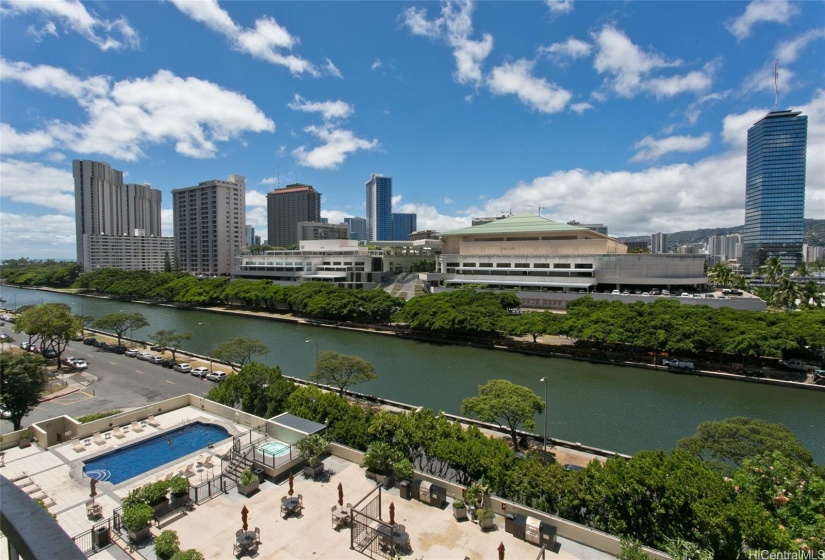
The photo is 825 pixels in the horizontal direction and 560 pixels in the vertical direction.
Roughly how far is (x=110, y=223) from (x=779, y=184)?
178473mm

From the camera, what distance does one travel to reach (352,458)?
47.3 ft

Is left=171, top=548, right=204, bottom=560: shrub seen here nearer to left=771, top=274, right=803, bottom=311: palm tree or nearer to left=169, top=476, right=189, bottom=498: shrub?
left=169, top=476, right=189, bottom=498: shrub

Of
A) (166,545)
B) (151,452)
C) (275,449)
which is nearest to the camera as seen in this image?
(166,545)

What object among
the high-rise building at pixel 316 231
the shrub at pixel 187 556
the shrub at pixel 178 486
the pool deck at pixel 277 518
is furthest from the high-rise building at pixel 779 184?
the shrub at pixel 187 556

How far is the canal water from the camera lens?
803 inches

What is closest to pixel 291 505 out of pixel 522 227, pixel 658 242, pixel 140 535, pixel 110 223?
pixel 140 535

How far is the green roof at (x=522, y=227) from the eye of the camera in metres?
60.0

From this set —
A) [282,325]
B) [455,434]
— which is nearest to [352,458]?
[455,434]

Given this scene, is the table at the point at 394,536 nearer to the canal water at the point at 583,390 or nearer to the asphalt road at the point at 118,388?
the canal water at the point at 583,390

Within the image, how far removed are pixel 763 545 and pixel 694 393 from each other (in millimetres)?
19297

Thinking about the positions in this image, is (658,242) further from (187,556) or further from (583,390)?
(187,556)

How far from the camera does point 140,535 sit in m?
10.3

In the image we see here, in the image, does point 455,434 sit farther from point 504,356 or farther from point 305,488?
point 504,356

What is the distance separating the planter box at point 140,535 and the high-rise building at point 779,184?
436ft
